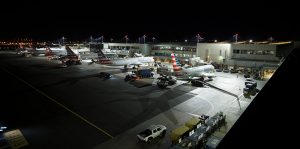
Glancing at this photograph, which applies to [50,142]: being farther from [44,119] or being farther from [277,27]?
[277,27]

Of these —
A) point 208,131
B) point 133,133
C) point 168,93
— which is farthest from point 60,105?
point 208,131

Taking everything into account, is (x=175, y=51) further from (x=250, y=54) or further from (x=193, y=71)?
(x=193, y=71)

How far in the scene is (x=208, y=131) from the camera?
25.8m

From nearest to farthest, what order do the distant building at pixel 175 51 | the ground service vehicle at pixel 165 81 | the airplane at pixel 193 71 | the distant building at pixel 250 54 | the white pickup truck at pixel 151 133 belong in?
1. the white pickup truck at pixel 151 133
2. the ground service vehicle at pixel 165 81
3. the airplane at pixel 193 71
4. the distant building at pixel 250 54
5. the distant building at pixel 175 51

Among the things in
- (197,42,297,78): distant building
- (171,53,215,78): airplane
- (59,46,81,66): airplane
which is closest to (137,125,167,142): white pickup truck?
(171,53,215,78): airplane

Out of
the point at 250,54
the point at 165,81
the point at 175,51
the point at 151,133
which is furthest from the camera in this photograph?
the point at 175,51

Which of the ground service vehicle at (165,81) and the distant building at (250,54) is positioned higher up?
the distant building at (250,54)

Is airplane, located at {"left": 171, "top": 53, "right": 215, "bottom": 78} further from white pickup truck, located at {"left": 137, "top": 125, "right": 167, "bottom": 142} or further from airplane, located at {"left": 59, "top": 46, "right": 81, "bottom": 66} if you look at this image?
airplane, located at {"left": 59, "top": 46, "right": 81, "bottom": 66}

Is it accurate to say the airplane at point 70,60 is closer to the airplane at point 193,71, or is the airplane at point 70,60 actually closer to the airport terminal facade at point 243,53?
the airport terminal facade at point 243,53

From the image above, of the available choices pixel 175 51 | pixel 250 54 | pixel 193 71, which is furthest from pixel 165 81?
pixel 175 51

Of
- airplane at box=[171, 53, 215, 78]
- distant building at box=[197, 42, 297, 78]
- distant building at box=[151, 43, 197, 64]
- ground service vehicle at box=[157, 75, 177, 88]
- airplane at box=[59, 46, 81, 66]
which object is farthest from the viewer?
distant building at box=[151, 43, 197, 64]

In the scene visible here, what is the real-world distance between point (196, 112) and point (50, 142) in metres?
21.7

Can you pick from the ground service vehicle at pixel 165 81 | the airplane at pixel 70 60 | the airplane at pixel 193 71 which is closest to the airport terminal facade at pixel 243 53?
the airplane at pixel 193 71

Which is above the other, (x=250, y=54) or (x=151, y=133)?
(x=250, y=54)
